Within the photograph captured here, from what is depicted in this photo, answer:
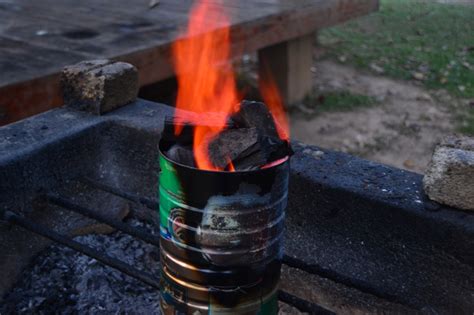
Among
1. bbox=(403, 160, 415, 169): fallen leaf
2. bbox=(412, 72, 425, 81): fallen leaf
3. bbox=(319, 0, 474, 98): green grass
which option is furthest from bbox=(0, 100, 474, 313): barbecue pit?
bbox=(412, 72, 425, 81): fallen leaf

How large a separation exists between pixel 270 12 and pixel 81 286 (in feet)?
11.0

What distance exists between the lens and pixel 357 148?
19.5ft

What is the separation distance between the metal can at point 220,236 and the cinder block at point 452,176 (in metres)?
0.71

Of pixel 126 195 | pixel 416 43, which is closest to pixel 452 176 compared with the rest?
pixel 126 195

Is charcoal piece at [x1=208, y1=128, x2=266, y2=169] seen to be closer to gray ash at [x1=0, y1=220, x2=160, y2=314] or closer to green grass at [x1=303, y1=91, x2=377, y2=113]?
gray ash at [x1=0, y1=220, x2=160, y2=314]

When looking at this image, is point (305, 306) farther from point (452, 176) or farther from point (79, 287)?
point (79, 287)

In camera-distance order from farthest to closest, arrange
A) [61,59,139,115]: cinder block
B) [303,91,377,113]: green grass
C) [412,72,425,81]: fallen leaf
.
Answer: [412,72,425,81]: fallen leaf < [303,91,377,113]: green grass < [61,59,139,115]: cinder block

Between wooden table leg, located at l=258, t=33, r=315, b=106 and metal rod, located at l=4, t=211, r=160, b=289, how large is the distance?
497 cm

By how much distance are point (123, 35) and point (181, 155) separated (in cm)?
288

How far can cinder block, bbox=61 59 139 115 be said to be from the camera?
3076 mm

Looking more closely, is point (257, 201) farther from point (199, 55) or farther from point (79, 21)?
point (79, 21)

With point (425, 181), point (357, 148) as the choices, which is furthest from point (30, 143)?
point (357, 148)

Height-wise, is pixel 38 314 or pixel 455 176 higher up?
pixel 455 176

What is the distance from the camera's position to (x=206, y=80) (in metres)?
2.26
